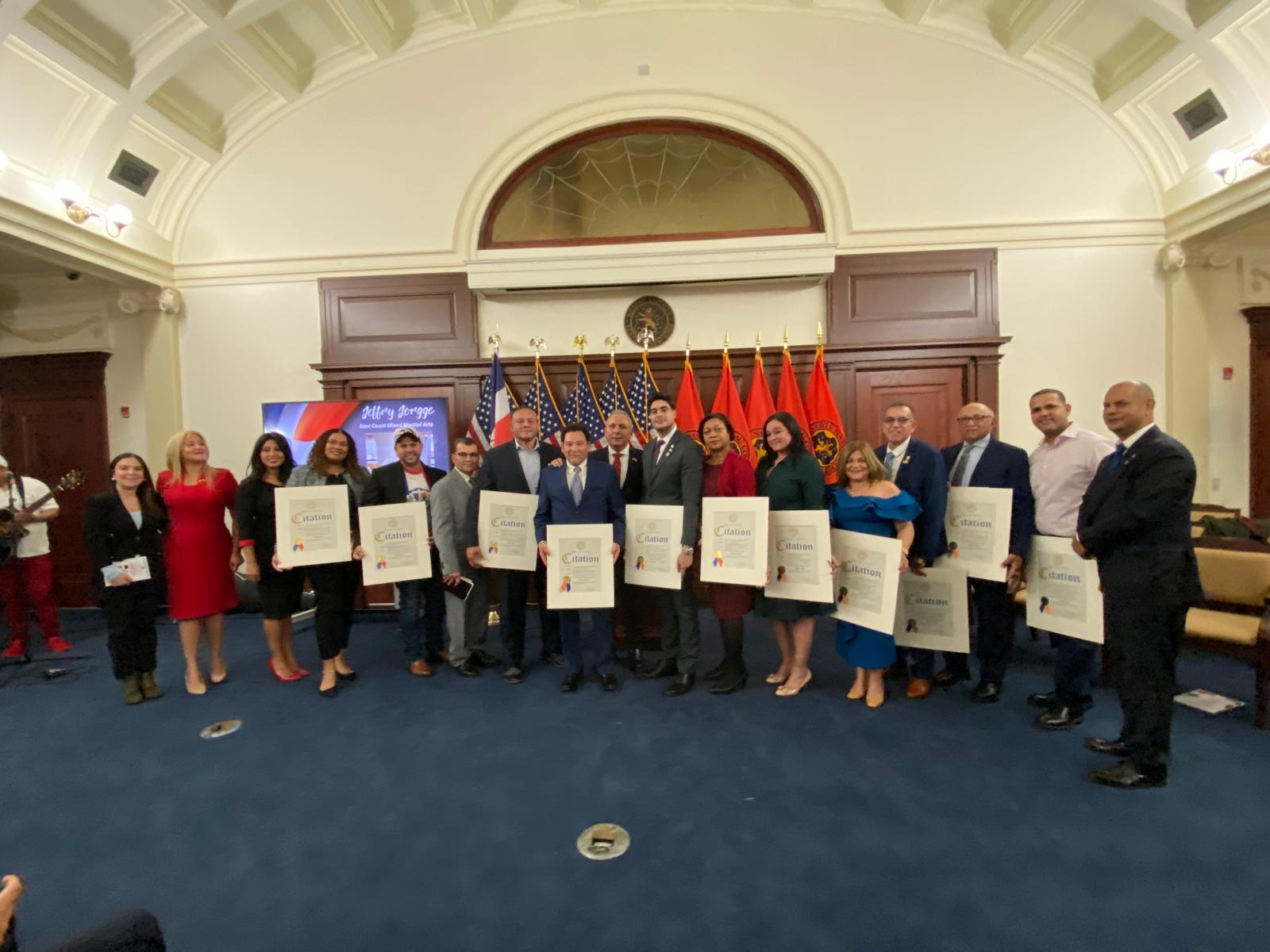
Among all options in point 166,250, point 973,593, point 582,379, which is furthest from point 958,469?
point 166,250

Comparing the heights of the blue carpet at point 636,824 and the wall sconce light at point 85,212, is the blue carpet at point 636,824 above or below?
below

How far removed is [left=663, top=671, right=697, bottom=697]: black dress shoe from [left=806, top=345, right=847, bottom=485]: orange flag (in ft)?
8.04

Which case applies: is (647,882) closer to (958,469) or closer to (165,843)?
(165,843)

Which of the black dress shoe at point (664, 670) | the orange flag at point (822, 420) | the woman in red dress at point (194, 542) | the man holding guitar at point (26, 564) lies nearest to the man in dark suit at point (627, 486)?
the black dress shoe at point (664, 670)

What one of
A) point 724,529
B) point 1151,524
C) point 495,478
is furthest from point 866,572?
point 495,478

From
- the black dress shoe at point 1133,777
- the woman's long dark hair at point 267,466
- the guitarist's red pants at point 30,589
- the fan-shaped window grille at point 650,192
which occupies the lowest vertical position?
the black dress shoe at point 1133,777

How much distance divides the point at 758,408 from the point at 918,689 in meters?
2.69

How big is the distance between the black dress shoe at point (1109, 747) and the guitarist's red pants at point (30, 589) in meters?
7.11

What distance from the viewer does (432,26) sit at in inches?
204

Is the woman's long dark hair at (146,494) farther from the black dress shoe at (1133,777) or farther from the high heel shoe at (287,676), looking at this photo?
the black dress shoe at (1133,777)

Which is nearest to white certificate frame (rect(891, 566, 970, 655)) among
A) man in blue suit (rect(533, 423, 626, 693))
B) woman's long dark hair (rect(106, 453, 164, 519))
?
man in blue suit (rect(533, 423, 626, 693))

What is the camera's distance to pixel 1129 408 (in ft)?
7.58

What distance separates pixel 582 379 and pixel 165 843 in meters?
4.08

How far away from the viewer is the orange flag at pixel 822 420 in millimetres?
5055
